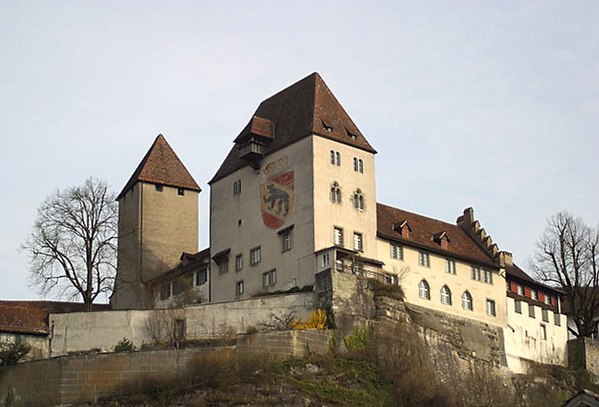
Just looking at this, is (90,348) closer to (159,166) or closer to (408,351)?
(408,351)

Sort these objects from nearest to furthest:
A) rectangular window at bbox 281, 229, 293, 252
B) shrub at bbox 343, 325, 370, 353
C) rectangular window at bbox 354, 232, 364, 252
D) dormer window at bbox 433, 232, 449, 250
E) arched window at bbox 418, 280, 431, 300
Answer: shrub at bbox 343, 325, 370, 353
rectangular window at bbox 281, 229, 293, 252
rectangular window at bbox 354, 232, 364, 252
arched window at bbox 418, 280, 431, 300
dormer window at bbox 433, 232, 449, 250

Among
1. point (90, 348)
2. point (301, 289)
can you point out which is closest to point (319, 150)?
point (301, 289)

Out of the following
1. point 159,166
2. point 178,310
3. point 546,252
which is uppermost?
point 159,166

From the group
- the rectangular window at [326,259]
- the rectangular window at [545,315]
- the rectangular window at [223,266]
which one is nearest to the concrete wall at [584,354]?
the rectangular window at [545,315]

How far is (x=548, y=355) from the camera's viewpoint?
74.0 metres

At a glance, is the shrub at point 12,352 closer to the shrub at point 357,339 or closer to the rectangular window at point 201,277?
the rectangular window at point 201,277

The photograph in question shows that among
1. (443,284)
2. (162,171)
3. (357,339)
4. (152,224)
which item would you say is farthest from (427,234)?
(162,171)

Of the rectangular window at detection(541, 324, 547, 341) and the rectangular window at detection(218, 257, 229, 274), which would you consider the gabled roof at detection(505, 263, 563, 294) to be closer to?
the rectangular window at detection(541, 324, 547, 341)

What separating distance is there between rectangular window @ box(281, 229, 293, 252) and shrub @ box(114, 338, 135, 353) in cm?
1014

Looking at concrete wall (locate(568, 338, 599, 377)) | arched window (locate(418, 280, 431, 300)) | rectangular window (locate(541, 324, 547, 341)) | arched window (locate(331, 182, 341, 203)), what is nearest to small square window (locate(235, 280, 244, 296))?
arched window (locate(331, 182, 341, 203))

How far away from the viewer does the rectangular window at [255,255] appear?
6644 centimetres

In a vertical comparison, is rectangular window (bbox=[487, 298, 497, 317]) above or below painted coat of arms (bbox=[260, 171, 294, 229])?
below

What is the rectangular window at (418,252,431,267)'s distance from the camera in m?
68.6

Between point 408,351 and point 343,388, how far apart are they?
5388mm
